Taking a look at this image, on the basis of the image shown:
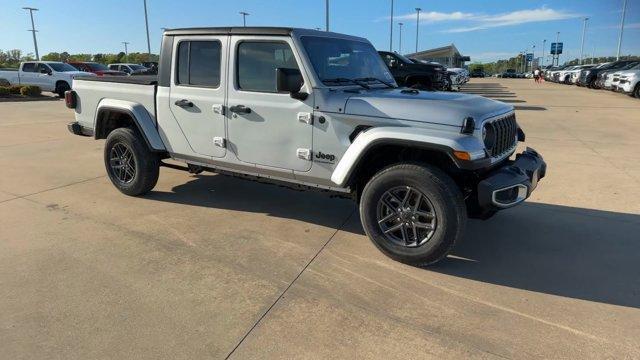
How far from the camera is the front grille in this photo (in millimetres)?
3912

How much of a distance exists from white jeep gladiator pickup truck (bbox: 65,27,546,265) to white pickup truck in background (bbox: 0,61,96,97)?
64.5 feet

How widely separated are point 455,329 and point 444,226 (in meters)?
0.87

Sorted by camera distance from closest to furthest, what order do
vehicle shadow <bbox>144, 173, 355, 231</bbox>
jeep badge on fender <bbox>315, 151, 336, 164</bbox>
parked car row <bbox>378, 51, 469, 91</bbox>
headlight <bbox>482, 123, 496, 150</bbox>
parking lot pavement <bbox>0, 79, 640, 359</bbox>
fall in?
1. parking lot pavement <bbox>0, 79, 640, 359</bbox>
2. headlight <bbox>482, 123, 496, 150</bbox>
3. jeep badge on fender <bbox>315, 151, 336, 164</bbox>
4. vehicle shadow <bbox>144, 173, 355, 231</bbox>
5. parked car row <bbox>378, 51, 469, 91</bbox>

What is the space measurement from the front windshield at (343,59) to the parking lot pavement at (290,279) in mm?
1497

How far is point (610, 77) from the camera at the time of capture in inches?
865

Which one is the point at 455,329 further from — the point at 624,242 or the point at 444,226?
the point at 624,242

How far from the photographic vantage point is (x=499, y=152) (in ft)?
13.2

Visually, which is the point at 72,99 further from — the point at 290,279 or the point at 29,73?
the point at 29,73

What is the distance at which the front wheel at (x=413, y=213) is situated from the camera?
362cm

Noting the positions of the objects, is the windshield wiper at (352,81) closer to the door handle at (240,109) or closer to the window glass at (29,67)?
the door handle at (240,109)

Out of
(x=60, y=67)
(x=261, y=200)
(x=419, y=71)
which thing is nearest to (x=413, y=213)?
(x=261, y=200)

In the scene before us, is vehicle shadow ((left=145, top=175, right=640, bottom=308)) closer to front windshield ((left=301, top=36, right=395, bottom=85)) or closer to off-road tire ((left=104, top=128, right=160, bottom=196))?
off-road tire ((left=104, top=128, right=160, bottom=196))

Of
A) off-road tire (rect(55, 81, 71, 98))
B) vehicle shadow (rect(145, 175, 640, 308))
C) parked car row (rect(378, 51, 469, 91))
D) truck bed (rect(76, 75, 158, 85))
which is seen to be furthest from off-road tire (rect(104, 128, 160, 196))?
off-road tire (rect(55, 81, 71, 98))

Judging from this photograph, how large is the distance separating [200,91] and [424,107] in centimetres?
236
